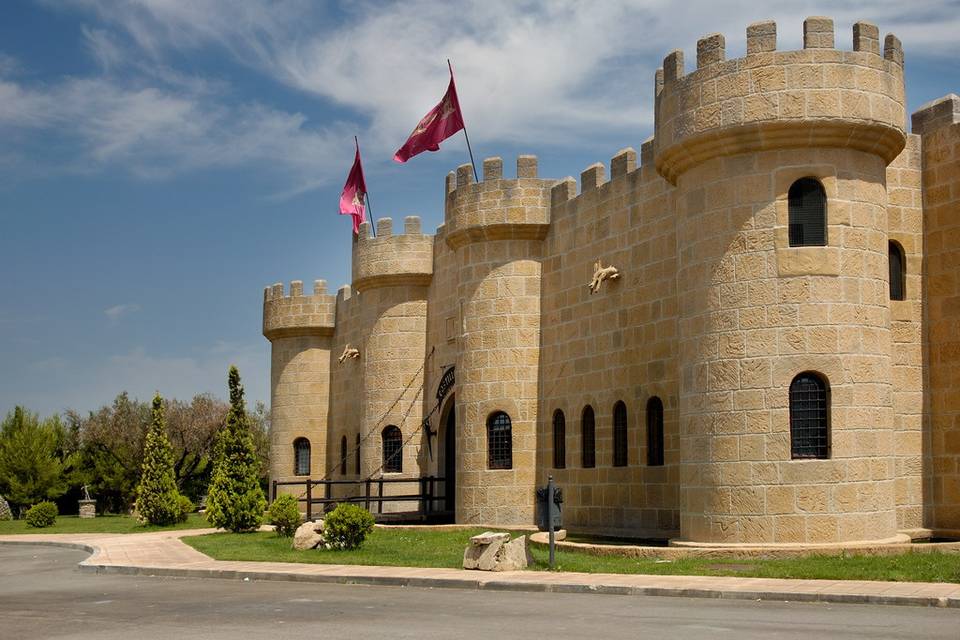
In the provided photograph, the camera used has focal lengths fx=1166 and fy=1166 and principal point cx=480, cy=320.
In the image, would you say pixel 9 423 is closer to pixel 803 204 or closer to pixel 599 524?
pixel 599 524

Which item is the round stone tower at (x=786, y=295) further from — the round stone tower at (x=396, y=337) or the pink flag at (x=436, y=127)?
the round stone tower at (x=396, y=337)

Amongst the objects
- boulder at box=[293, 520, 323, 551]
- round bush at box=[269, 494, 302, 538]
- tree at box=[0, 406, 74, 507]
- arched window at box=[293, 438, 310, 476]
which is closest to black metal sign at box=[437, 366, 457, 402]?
round bush at box=[269, 494, 302, 538]

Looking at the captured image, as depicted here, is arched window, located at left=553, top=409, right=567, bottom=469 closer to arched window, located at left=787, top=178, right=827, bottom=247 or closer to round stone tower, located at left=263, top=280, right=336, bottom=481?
arched window, located at left=787, top=178, right=827, bottom=247

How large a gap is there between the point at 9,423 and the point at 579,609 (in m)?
41.6

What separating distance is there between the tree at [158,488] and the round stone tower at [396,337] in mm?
6726

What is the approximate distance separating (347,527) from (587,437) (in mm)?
5519

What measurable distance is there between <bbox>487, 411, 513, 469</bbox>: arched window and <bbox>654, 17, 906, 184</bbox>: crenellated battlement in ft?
29.4

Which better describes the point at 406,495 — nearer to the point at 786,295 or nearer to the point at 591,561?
the point at 591,561

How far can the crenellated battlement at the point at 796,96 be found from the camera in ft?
55.8

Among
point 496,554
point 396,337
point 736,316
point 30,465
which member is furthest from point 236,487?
point 30,465

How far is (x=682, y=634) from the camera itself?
1038cm

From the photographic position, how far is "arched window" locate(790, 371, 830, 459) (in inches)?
664

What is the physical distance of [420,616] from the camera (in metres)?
12.3

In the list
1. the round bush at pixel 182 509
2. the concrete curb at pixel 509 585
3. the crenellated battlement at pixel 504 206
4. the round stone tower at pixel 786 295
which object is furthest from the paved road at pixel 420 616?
the round bush at pixel 182 509
